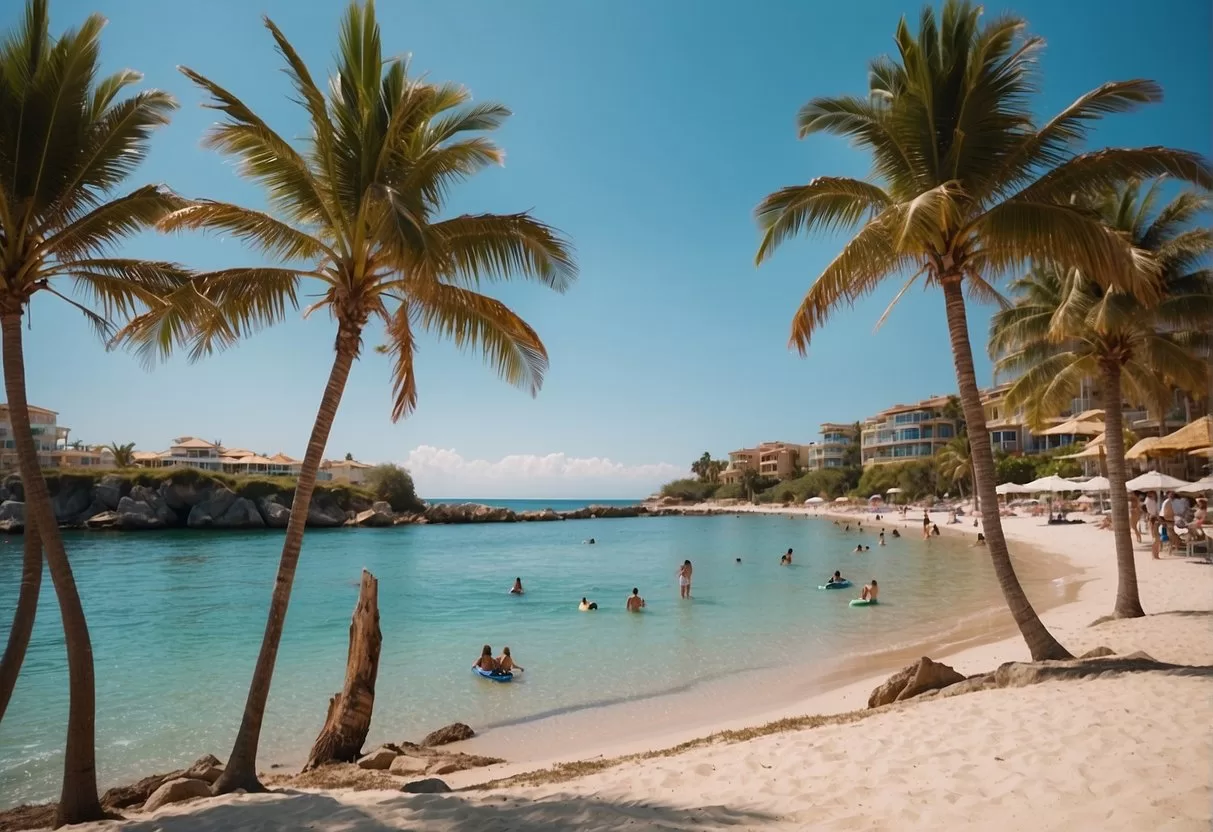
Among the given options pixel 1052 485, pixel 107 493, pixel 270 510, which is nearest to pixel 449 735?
pixel 1052 485

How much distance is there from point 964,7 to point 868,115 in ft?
5.08

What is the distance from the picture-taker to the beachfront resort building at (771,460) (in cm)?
11838

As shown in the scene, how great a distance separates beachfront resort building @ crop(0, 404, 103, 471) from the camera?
61031mm

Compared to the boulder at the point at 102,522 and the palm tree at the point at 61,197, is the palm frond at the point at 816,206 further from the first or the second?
the boulder at the point at 102,522

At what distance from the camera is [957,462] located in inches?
2662

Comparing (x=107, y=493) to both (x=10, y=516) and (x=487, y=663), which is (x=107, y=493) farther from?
(x=487, y=663)

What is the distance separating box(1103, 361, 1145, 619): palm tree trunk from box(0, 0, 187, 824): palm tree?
533 inches

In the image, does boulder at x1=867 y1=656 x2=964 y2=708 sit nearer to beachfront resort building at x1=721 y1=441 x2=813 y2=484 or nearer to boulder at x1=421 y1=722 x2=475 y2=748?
boulder at x1=421 y1=722 x2=475 y2=748

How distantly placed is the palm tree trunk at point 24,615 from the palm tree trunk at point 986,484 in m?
10.2

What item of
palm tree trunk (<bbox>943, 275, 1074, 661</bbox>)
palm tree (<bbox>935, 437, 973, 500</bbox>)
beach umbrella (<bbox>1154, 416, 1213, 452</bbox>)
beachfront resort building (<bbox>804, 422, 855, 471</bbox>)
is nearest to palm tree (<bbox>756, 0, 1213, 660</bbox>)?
palm tree trunk (<bbox>943, 275, 1074, 661</bbox>)

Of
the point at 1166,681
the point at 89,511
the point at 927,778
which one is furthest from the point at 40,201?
the point at 89,511

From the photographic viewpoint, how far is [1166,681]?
6.55 meters

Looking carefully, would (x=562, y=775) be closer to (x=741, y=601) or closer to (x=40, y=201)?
(x=40, y=201)

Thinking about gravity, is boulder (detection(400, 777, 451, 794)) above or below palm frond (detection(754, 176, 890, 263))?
below
